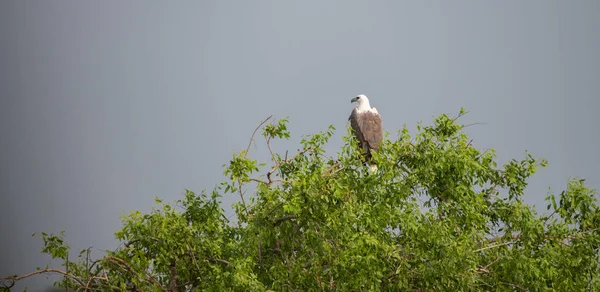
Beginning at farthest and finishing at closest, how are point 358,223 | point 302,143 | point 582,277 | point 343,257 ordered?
point 302,143
point 582,277
point 358,223
point 343,257

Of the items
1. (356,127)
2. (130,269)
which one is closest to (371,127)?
(356,127)

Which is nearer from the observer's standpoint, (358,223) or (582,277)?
(358,223)

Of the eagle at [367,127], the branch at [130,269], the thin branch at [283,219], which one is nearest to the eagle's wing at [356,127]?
the eagle at [367,127]

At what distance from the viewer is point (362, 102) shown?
41.9 ft

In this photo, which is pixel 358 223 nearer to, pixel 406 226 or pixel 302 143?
pixel 406 226

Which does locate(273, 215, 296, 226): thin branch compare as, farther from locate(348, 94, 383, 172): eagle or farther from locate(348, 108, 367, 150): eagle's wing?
locate(348, 108, 367, 150): eagle's wing

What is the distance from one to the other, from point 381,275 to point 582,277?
102 inches

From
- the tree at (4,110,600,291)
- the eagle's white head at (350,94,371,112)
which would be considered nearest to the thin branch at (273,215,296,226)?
the tree at (4,110,600,291)

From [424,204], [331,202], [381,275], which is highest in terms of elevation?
[424,204]

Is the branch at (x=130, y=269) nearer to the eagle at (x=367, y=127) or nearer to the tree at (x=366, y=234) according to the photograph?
the tree at (x=366, y=234)

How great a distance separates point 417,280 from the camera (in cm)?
847

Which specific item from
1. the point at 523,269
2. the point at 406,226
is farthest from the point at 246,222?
the point at 523,269

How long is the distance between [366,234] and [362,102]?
15.9 ft

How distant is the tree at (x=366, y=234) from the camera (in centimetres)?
808
